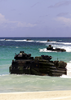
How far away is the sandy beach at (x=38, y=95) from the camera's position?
37.8 feet

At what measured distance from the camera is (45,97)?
11648 mm

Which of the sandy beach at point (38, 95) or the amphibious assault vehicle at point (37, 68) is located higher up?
the amphibious assault vehicle at point (37, 68)

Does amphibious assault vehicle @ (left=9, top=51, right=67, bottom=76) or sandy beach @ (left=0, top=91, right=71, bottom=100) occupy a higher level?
amphibious assault vehicle @ (left=9, top=51, right=67, bottom=76)

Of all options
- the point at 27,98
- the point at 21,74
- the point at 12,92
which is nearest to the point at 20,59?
the point at 21,74

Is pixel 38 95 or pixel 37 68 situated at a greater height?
pixel 37 68

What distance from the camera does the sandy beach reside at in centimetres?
1152

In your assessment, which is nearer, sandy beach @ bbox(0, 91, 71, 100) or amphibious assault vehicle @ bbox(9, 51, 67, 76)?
sandy beach @ bbox(0, 91, 71, 100)

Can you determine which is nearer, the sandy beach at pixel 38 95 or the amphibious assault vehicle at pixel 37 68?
the sandy beach at pixel 38 95

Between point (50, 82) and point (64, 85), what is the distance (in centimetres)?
138

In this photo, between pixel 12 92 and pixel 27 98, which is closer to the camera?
pixel 27 98

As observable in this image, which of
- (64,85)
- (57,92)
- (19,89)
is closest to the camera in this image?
(57,92)

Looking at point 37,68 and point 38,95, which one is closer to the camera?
point 38,95

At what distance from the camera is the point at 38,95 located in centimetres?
1196

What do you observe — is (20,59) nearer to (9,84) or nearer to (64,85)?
(9,84)
